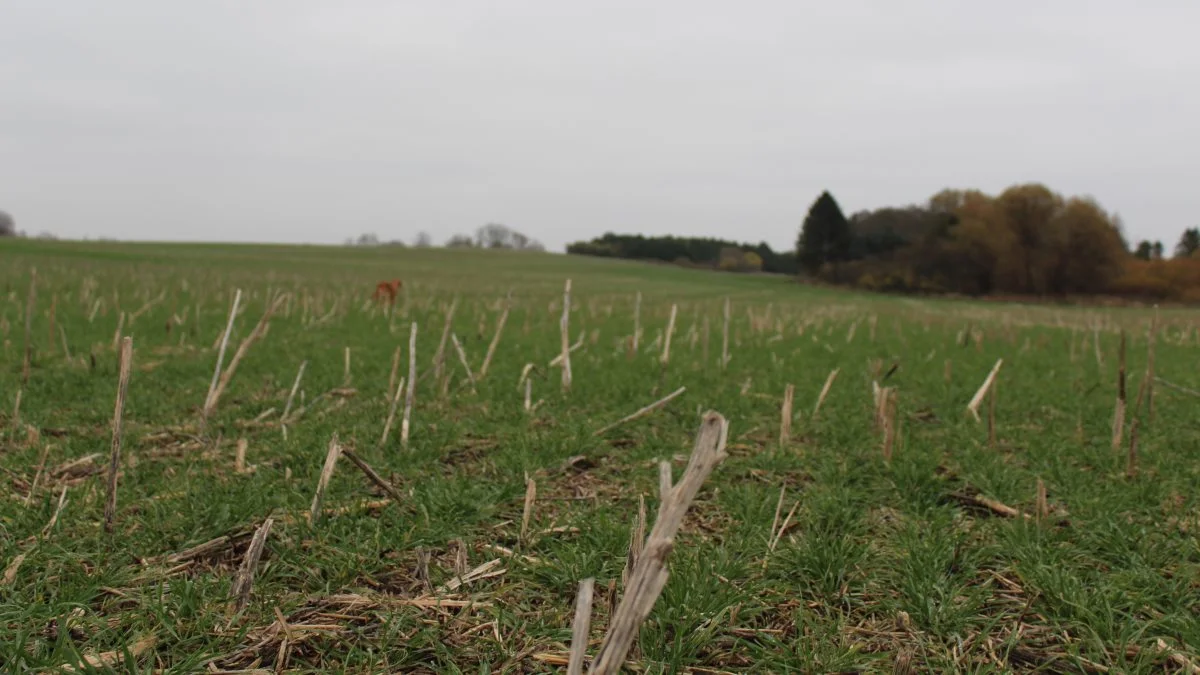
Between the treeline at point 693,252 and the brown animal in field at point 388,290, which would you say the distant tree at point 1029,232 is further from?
the brown animal in field at point 388,290

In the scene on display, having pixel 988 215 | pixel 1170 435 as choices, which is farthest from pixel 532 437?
pixel 988 215

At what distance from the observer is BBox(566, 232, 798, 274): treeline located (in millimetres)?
85438

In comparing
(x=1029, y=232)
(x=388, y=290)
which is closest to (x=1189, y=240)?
(x=1029, y=232)

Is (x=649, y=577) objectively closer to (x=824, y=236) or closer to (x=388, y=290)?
(x=388, y=290)

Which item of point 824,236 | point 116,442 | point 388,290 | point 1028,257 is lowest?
point 116,442

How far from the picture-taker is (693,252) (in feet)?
305

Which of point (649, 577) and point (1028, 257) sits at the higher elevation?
point (1028, 257)

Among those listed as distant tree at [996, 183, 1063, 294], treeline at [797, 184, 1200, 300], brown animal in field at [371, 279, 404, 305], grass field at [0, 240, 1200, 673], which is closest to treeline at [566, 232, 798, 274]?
treeline at [797, 184, 1200, 300]

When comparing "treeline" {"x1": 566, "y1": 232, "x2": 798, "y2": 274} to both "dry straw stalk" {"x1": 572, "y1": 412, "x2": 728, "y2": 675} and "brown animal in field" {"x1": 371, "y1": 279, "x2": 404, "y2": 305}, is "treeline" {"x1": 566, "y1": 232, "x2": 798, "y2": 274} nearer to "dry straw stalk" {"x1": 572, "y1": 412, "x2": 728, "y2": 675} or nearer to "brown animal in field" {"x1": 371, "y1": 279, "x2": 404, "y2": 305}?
"brown animal in field" {"x1": 371, "y1": 279, "x2": 404, "y2": 305}

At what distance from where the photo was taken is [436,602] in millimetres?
2277

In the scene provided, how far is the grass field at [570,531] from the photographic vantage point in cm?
208

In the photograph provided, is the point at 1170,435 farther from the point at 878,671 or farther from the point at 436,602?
the point at 436,602

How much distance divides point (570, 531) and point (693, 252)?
3626 inches

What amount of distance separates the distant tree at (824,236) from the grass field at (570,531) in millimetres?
56863
